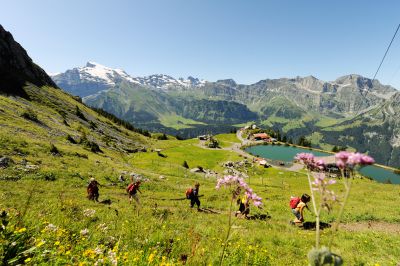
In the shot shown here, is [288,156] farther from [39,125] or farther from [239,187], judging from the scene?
[239,187]

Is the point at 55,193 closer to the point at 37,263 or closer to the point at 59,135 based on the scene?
the point at 37,263

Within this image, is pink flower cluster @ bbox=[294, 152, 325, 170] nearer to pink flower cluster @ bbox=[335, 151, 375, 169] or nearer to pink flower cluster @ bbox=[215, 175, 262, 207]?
pink flower cluster @ bbox=[335, 151, 375, 169]

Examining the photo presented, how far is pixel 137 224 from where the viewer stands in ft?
43.5

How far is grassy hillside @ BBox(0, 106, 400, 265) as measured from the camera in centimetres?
766

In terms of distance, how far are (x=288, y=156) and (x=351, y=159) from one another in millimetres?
155327

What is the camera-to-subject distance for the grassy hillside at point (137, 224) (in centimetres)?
766

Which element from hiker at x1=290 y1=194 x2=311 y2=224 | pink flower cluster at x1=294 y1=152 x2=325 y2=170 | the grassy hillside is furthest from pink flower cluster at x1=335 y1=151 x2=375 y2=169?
hiker at x1=290 y1=194 x2=311 y2=224

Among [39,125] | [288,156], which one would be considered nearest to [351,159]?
[39,125]

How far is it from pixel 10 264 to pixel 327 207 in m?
5.83

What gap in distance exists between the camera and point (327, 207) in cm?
389

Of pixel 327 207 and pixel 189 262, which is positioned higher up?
pixel 327 207

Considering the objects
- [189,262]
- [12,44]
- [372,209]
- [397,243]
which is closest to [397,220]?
[372,209]

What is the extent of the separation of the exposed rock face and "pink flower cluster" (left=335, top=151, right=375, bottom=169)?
9895cm

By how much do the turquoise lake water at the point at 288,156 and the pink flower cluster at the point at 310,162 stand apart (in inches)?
5429
